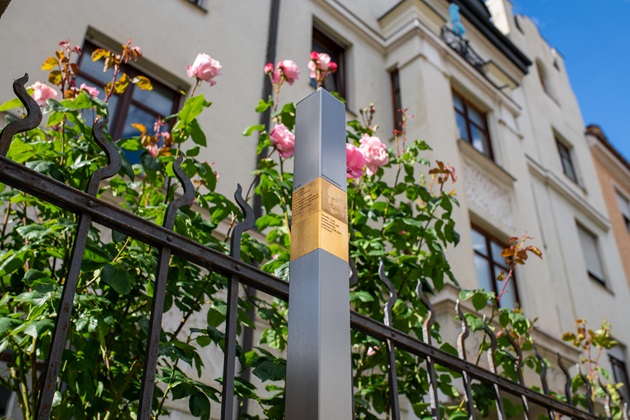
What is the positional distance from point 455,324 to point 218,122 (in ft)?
10.7

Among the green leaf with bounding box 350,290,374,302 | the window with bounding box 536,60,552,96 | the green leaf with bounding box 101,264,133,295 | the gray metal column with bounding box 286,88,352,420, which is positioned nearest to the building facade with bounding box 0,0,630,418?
the window with bounding box 536,60,552,96

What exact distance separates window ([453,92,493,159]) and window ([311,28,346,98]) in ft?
6.24

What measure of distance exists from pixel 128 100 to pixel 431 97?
4.52m

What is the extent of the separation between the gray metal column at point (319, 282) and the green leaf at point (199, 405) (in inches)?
27.8

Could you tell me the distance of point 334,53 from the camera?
9.88m

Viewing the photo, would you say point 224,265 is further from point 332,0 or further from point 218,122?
point 332,0

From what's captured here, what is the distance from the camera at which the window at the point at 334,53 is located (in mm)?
9430

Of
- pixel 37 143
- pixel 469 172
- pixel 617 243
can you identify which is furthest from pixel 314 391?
pixel 617 243

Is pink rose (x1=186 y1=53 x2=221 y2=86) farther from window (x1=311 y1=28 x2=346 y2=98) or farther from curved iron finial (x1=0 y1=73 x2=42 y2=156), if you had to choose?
window (x1=311 y1=28 x2=346 y2=98)

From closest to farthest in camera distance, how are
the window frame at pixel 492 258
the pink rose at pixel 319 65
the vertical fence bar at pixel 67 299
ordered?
the vertical fence bar at pixel 67 299, the pink rose at pixel 319 65, the window frame at pixel 492 258

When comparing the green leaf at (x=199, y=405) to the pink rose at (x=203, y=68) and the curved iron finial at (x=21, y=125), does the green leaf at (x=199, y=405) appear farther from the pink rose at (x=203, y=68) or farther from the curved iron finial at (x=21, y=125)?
the pink rose at (x=203, y=68)

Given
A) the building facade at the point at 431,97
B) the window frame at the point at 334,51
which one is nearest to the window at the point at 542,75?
the building facade at the point at 431,97

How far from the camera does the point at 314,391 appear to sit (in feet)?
4.77

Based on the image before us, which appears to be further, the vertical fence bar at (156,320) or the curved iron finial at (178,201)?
the curved iron finial at (178,201)
